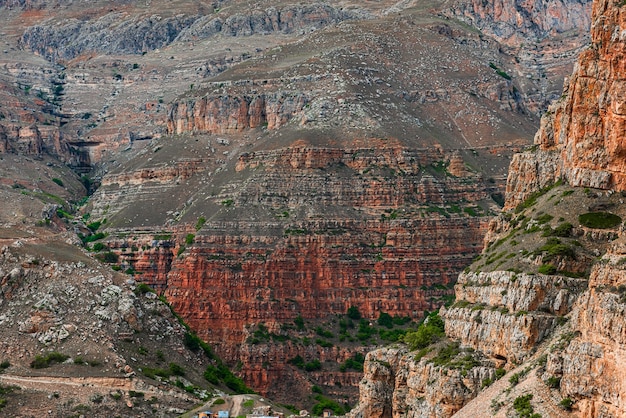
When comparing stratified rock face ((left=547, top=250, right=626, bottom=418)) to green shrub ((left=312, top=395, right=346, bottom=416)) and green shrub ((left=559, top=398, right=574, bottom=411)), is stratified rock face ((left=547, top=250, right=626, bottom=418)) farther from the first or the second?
green shrub ((left=312, top=395, right=346, bottom=416))

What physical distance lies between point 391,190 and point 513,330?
89.6m

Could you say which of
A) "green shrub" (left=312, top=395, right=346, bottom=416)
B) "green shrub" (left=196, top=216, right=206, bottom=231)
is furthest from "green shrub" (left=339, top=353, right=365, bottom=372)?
"green shrub" (left=196, top=216, right=206, bottom=231)

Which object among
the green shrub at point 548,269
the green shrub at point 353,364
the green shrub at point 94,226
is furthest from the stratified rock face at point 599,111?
the green shrub at point 94,226

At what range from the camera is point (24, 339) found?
118 metres

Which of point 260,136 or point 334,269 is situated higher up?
point 260,136

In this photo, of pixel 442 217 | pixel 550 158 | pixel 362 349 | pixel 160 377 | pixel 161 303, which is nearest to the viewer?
pixel 550 158

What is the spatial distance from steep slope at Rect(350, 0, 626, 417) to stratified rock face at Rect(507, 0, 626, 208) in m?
0.08

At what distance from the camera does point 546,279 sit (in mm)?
87938

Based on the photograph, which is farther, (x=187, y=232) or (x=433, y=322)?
(x=187, y=232)

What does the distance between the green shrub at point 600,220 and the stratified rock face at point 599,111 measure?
1.66 m

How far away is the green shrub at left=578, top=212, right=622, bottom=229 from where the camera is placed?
90062 millimetres

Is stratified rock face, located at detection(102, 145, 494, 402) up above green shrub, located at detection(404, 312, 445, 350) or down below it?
above

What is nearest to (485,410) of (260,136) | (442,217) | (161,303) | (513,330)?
(513,330)

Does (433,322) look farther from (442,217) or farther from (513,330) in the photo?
(442,217)
